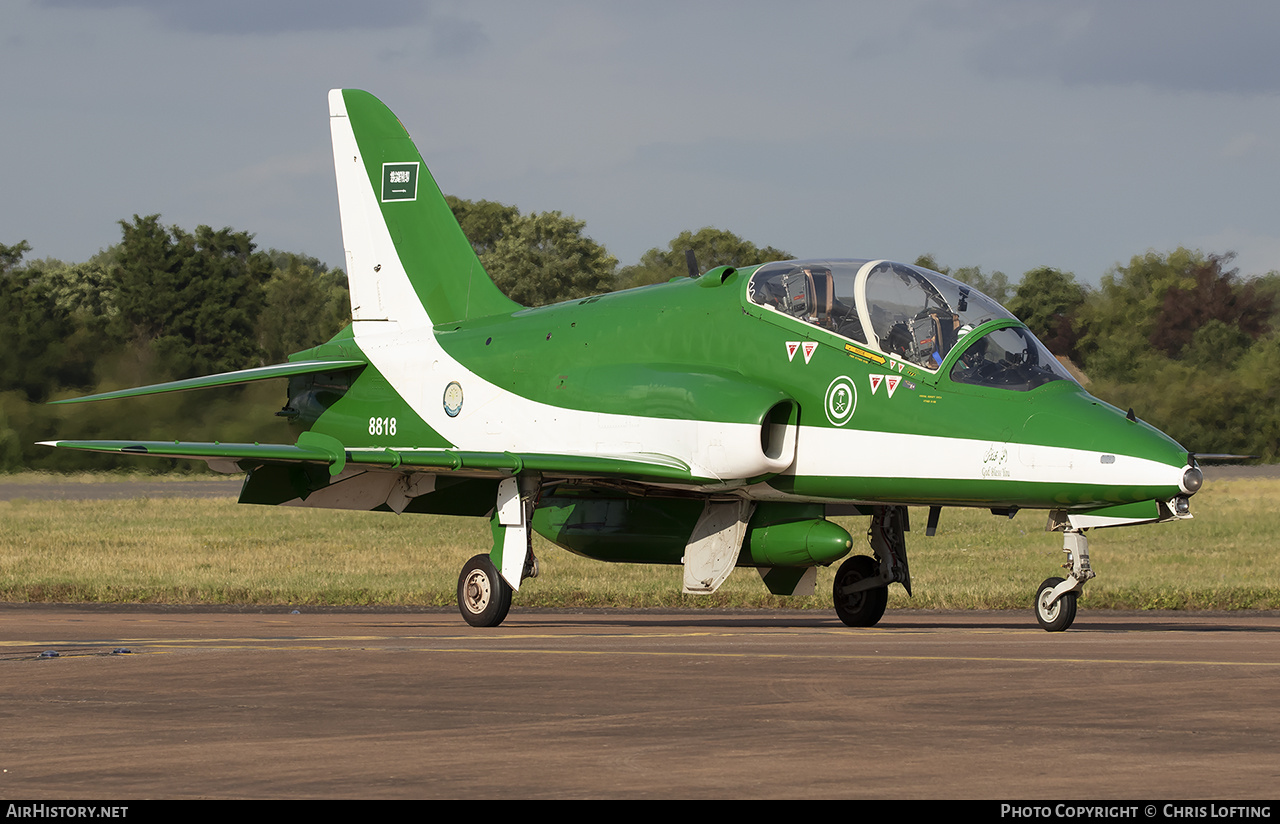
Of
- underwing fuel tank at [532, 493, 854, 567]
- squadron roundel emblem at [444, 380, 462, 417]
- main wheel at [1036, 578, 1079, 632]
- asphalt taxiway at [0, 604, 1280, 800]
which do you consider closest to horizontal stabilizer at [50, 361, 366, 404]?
squadron roundel emblem at [444, 380, 462, 417]

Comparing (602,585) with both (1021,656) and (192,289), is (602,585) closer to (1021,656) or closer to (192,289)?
(1021,656)

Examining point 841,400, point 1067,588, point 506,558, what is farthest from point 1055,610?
point 506,558

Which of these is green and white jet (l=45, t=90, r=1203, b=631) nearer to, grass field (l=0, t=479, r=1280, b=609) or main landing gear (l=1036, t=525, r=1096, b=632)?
main landing gear (l=1036, t=525, r=1096, b=632)

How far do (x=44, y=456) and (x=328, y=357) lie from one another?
1511 centimetres

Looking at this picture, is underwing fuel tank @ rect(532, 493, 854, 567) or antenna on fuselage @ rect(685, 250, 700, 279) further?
antenna on fuselage @ rect(685, 250, 700, 279)

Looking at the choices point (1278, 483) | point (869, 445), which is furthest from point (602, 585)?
point (1278, 483)

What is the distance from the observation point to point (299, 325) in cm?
5256

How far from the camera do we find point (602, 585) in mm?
25812

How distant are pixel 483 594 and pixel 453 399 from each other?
2944 millimetres

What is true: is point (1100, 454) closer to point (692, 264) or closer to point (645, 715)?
point (645, 715)

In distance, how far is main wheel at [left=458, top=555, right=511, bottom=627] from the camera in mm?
17047

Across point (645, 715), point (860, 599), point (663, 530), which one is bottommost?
point (860, 599)

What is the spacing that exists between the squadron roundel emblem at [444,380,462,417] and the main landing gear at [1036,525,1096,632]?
7386 millimetres

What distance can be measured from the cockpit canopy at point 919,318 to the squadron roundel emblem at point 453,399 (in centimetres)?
471
